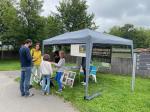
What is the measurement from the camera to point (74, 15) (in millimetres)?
37094

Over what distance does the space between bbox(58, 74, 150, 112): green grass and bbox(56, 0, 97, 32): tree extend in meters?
24.7

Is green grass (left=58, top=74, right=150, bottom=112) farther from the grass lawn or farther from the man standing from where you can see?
the man standing

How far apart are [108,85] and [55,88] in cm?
253

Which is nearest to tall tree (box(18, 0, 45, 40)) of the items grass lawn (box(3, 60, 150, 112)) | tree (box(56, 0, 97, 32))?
tree (box(56, 0, 97, 32))

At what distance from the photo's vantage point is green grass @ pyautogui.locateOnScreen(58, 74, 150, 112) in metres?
8.29

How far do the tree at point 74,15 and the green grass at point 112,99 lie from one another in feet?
81.0

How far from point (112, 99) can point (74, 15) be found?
28396 mm

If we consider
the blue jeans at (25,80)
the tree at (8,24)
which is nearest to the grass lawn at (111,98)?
the blue jeans at (25,80)

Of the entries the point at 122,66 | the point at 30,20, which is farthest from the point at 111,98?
the point at 30,20

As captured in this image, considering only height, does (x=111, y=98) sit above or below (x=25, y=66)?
below

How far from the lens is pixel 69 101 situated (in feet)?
30.1

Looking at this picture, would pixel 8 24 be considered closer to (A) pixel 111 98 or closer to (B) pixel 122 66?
(B) pixel 122 66

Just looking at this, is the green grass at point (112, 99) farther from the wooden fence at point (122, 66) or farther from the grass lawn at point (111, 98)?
the wooden fence at point (122, 66)

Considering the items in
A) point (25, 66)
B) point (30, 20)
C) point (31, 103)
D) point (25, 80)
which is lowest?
point (31, 103)
